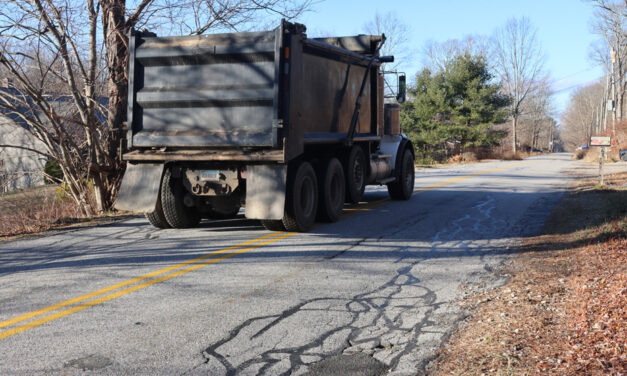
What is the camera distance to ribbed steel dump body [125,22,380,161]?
8547mm

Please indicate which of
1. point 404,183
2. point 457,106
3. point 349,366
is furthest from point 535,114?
point 349,366

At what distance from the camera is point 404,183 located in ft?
45.6

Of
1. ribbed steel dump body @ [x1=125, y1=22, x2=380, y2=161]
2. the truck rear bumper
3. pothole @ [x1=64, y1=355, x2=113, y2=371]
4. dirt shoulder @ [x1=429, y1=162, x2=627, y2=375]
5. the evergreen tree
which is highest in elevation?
the evergreen tree

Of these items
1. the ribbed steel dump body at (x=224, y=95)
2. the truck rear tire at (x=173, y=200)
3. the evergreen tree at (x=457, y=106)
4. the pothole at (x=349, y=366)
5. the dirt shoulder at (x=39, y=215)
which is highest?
the evergreen tree at (x=457, y=106)

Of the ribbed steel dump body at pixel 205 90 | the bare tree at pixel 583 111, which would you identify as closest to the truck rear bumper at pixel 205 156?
the ribbed steel dump body at pixel 205 90

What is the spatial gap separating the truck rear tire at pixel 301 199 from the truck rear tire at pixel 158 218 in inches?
77.2

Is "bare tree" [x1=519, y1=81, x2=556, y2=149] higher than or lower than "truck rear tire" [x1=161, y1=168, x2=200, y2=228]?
higher

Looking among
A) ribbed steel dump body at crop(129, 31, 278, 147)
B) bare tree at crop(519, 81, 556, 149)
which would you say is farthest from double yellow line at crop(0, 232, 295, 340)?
bare tree at crop(519, 81, 556, 149)

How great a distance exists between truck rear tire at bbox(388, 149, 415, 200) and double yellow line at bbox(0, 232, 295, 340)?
5920mm

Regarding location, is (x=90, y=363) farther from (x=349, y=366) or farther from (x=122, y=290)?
(x=122, y=290)

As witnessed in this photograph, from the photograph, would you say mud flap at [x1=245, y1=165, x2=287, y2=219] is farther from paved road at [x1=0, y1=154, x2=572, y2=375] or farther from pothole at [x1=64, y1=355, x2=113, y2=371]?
pothole at [x1=64, y1=355, x2=113, y2=371]

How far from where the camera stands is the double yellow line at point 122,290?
15.2 feet

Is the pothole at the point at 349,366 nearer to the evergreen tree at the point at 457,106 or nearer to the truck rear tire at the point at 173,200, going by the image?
the truck rear tire at the point at 173,200

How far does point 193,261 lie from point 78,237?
274 centimetres
